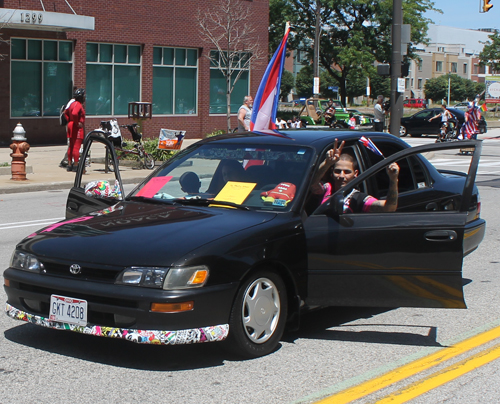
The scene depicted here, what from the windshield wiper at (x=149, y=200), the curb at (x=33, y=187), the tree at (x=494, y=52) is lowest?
the curb at (x=33, y=187)

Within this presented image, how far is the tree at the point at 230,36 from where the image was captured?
95.1ft

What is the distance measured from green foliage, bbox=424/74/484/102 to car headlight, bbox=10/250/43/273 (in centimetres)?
9823

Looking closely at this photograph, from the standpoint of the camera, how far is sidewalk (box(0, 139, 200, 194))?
14998 mm

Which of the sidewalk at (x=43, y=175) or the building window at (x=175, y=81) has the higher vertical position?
the building window at (x=175, y=81)

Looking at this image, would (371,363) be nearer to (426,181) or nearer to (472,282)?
(426,181)

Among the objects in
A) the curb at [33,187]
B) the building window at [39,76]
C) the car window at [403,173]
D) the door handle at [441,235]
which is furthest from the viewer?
the building window at [39,76]

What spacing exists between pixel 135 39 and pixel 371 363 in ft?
78.6

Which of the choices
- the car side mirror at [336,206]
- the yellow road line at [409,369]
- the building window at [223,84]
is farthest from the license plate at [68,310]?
the building window at [223,84]

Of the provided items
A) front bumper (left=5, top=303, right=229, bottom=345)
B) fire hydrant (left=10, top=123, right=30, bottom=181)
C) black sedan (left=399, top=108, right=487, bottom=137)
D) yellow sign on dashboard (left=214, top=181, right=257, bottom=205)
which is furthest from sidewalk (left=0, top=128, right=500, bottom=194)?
black sedan (left=399, top=108, right=487, bottom=137)

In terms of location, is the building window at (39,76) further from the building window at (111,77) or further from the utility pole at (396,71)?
the utility pole at (396,71)

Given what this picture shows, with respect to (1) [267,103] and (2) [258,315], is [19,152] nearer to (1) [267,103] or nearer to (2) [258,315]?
(1) [267,103]

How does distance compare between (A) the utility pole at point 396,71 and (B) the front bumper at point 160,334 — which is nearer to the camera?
(B) the front bumper at point 160,334

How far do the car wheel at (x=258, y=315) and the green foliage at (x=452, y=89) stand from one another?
9779 cm

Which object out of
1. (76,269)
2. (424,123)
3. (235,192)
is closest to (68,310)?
(76,269)
